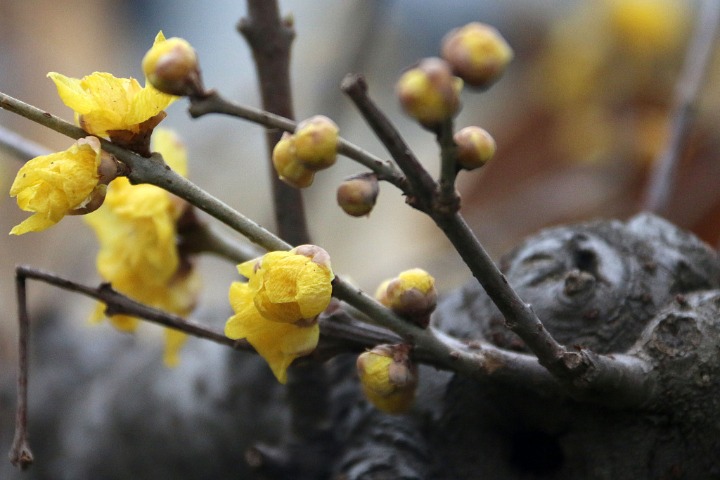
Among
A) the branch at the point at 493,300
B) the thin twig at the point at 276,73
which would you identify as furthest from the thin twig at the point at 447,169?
the thin twig at the point at 276,73

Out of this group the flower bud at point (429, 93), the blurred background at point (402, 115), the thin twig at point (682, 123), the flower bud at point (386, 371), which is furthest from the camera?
the blurred background at point (402, 115)

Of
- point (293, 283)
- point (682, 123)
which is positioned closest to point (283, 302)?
point (293, 283)

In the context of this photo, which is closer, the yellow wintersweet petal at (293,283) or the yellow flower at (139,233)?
the yellow wintersweet petal at (293,283)

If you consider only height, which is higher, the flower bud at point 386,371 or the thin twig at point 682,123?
the thin twig at point 682,123

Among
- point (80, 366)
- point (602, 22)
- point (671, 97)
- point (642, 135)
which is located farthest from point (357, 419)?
point (602, 22)

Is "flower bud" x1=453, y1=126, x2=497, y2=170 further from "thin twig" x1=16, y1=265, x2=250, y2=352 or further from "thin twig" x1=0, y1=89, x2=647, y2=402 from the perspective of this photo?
A: "thin twig" x1=16, y1=265, x2=250, y2=352

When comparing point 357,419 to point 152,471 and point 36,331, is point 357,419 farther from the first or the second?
point 36,331

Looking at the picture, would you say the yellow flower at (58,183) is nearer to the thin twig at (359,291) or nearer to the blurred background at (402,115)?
the thin twig at (359,291)
